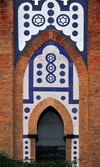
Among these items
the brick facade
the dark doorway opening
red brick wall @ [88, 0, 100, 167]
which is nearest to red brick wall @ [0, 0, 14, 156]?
the brick facade

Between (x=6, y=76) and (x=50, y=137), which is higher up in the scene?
(x=6, y=76)

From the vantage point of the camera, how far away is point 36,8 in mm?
18781

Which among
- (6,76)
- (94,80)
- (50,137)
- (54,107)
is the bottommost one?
(50,137)

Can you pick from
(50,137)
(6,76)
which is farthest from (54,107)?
(6,76)

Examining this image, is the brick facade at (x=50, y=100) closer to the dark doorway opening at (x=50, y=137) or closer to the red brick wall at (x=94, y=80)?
the red brick wall at (x=94, y=80)

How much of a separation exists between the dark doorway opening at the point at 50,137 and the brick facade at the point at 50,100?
1.38 feet

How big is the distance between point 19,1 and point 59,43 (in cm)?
Result: 211

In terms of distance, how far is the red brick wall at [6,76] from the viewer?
18.0 metres

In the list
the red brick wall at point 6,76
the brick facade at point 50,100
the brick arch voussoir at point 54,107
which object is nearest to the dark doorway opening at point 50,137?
the brick arch voussoir at point 54,107

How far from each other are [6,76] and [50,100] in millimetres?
1774

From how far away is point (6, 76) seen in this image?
18281 millimetres

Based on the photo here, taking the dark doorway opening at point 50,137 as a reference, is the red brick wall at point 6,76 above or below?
above

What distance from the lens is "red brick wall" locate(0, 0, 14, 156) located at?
18.0 m

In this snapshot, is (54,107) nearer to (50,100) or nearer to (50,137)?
(50,100)
